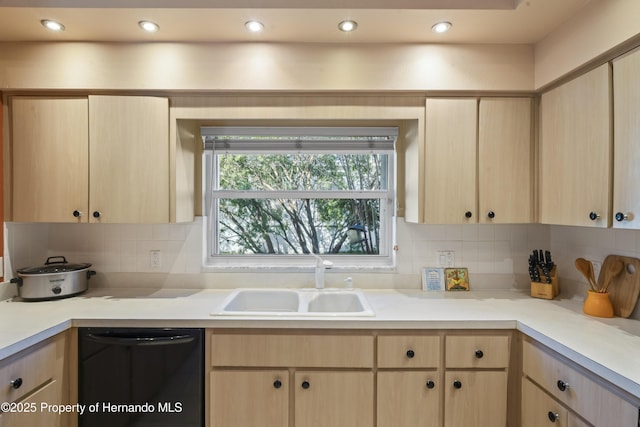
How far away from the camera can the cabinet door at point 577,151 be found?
144 cm

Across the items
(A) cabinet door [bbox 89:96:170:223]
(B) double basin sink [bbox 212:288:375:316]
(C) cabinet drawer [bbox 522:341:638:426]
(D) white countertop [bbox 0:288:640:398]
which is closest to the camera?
(C) cabinet drawer [bbox 522:341:638:426]

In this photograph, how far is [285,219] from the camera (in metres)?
2.35

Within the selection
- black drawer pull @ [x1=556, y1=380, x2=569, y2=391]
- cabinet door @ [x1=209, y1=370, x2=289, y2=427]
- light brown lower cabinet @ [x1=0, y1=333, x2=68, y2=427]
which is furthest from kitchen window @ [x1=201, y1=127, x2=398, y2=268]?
black drawer pull @ [x1=556, y1=380, x2=569, y2=391]

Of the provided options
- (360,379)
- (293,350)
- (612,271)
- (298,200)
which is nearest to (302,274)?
(298,200)

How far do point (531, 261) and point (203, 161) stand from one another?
2.17 metres

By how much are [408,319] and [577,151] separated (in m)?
1.13

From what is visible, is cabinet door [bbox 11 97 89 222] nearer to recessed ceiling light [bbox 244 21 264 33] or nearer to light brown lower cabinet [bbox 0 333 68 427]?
light brown lower cabinet [bbox 0 333 68 427]

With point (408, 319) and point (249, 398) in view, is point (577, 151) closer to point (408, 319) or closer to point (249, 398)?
point (408, 319)

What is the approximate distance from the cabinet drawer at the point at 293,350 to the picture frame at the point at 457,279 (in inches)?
32.5

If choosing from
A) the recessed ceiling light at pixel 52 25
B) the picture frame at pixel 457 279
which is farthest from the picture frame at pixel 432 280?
the recessed ceiling light at pixel 52 25

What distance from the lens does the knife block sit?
1.91 meters

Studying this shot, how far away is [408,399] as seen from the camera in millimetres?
1570

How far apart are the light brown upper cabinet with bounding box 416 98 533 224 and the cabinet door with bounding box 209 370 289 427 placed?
1.31 metres

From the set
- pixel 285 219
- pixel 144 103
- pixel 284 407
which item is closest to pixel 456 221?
pixel 285 219
